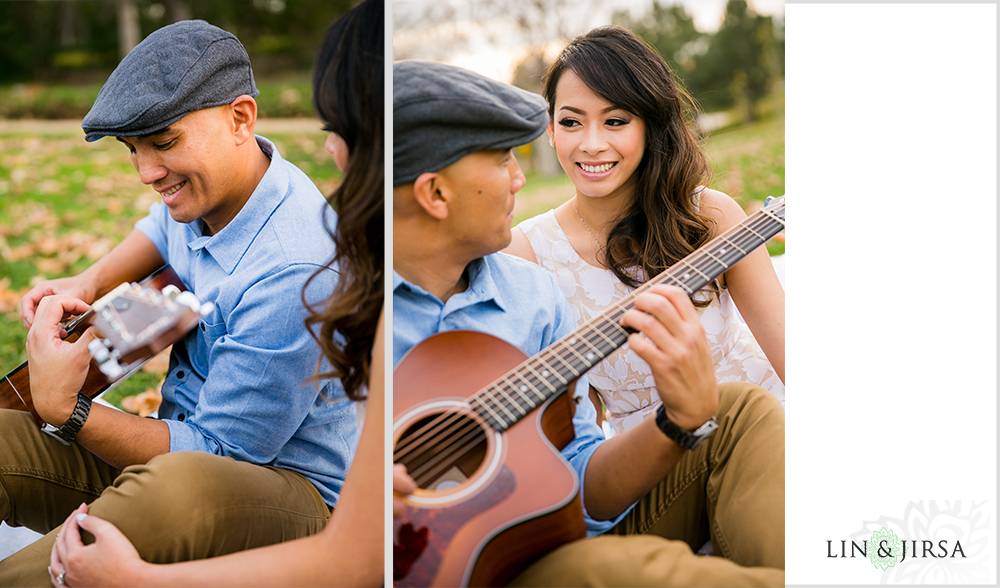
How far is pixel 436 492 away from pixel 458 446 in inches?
4.4

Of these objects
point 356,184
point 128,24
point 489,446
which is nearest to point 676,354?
point 489,446

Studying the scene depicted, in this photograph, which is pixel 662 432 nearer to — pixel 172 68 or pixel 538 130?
pixel 538 130

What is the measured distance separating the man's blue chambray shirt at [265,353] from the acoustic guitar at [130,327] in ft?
0.20

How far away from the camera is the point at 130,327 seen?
1950 mm

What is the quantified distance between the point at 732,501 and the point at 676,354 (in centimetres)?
44

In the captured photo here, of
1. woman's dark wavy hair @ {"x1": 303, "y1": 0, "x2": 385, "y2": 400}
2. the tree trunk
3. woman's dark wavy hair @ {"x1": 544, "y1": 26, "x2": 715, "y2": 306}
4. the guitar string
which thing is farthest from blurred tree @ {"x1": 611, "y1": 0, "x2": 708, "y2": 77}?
the tree trunk

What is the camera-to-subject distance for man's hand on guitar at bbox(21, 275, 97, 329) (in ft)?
7.47

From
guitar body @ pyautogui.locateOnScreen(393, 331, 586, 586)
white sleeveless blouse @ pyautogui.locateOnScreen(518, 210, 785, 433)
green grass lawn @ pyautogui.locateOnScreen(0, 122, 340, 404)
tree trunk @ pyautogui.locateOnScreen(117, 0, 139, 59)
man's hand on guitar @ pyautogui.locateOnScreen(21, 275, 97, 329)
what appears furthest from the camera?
tree trunk @ pyautogui.locateOnScreen(117, 0, 139, 59)

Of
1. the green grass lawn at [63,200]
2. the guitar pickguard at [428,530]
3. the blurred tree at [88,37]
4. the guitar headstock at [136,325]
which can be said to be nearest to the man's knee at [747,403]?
the guitar pickguard at [428,530]

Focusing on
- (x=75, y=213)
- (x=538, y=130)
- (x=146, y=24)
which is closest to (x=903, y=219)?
(x=538, y=130)

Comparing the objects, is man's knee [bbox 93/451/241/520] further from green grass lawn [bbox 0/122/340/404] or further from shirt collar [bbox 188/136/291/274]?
green grass lawn [bbox 0/122/340/404]

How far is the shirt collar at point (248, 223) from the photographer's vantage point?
2.02 metres

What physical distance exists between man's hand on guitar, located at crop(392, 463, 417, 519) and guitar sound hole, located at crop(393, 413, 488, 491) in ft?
0.04
